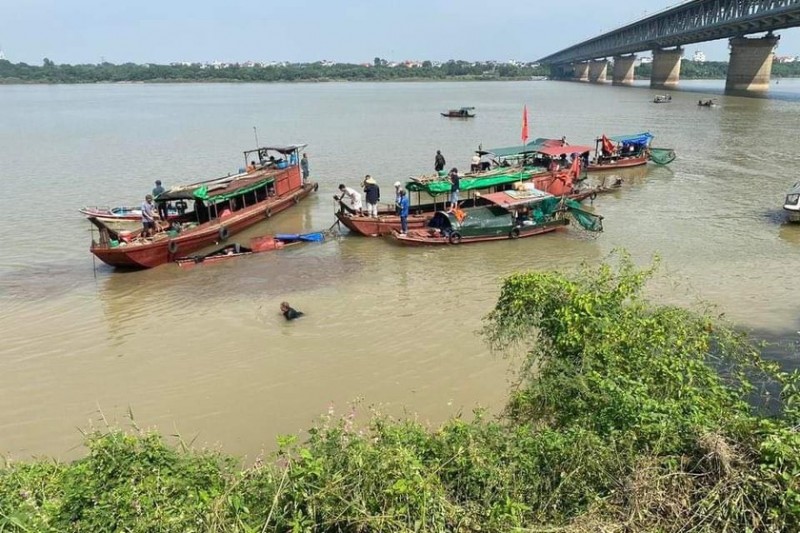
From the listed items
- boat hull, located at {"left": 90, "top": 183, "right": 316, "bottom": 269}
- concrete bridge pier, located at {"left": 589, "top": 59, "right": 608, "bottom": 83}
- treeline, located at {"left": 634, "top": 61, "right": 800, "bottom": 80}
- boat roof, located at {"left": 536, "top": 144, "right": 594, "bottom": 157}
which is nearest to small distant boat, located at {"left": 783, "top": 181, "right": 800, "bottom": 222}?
boat roof, located at {"left": 536, "top": 144, "right": 594, "bottom": 157}

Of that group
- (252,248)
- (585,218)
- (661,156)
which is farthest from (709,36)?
(252,248)

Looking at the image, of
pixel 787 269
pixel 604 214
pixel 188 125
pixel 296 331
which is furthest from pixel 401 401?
pixel 188 125

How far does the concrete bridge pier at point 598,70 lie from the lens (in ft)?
505

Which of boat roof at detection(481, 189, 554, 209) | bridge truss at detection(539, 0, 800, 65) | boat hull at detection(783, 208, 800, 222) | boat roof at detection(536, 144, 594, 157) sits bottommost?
boat hull at detection(783, 208, 800, 222)

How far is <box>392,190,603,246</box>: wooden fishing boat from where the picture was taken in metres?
18.3

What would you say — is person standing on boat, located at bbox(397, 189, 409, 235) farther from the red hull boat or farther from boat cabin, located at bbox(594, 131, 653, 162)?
boat cabin, located at bbox(594, 131, 653, 162)

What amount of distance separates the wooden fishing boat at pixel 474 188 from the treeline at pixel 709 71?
6937 inches

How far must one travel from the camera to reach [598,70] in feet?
509

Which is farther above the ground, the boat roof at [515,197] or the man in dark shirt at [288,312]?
the boat roof at [515,197]

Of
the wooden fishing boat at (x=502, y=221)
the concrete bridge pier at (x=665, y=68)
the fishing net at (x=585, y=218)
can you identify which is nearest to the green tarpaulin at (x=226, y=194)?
the wooden fishing boat at (x=502, y=221)

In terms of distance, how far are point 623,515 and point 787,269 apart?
14.5 meters

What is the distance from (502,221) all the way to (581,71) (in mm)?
173061

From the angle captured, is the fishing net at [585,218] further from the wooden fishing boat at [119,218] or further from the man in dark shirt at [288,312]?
the wooden fishing boat at [119,218]

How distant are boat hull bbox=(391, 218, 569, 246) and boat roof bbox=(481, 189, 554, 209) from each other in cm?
90
